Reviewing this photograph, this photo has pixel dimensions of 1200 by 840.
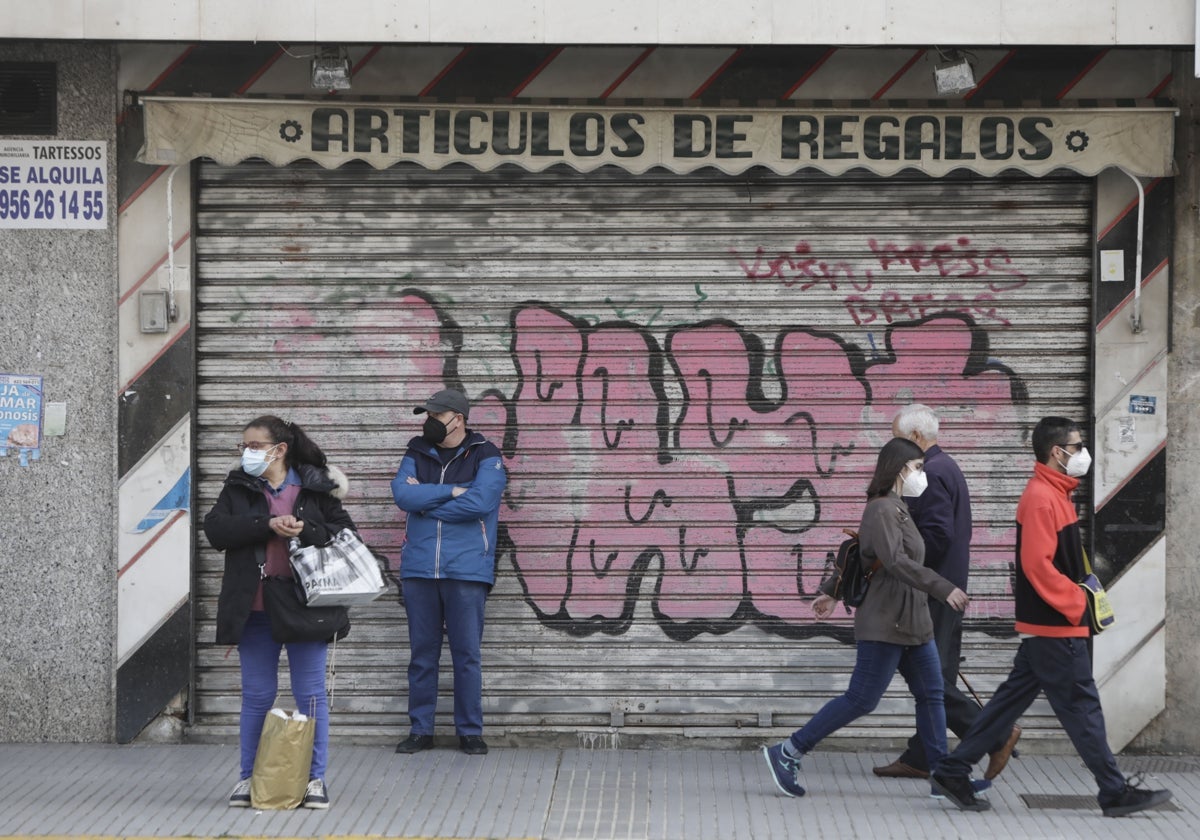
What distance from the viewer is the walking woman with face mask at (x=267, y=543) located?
6586mm

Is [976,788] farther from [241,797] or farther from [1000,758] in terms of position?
[241,797]

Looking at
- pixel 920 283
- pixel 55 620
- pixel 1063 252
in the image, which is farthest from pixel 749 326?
pixel 55 620

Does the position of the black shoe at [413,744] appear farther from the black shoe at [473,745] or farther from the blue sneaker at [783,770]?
the blue sneaker at [783,770]

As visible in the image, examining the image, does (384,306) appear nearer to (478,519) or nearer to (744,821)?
(478,519)

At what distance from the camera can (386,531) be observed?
820cm

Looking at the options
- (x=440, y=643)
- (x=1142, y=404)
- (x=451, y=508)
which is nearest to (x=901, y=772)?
(x=1142, y=404)

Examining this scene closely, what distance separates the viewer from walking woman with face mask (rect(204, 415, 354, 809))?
259 inches

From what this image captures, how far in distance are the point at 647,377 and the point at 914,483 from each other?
73.8 inches

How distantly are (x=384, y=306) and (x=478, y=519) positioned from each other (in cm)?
137

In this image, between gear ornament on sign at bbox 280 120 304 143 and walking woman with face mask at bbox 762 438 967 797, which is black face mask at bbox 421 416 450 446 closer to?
gear ornament on sign at bbox 280 120 304 143

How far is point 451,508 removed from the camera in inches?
299

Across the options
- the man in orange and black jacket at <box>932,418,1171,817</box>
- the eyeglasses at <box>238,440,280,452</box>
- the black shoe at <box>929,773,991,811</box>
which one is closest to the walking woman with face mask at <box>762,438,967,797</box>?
the black shoe at <box>929,773,991,811</box>

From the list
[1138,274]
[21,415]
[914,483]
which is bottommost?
[914,483]

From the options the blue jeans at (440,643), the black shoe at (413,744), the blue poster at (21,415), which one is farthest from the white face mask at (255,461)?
the blue poster at (21,415)
